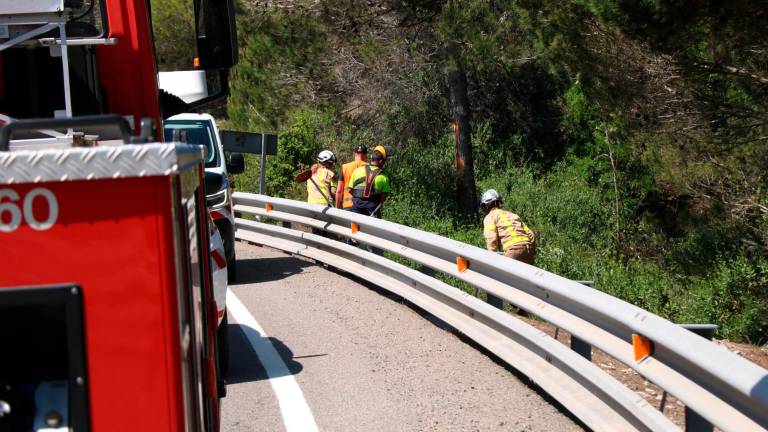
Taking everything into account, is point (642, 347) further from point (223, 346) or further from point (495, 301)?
point (223, 346)

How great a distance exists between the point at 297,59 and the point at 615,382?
2067cm

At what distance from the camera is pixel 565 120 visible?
27.8m

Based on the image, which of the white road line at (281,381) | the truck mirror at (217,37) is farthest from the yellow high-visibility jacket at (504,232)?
the truck mirror at (217,37)

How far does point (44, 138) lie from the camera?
4.15 m

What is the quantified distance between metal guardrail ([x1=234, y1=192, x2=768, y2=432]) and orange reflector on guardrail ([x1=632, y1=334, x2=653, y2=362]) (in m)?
0.03

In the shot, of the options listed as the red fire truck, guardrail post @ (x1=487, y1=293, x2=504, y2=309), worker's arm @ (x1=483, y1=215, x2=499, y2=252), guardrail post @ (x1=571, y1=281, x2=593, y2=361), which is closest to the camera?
the red fire truck

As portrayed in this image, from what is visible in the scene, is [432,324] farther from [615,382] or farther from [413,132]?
[413,132]

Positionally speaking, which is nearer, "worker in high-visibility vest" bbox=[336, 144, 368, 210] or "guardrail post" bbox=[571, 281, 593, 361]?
"guardrail post" bbox=[571, 281, 593, 361]

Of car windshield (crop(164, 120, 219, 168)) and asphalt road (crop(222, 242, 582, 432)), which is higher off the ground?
car windshield (crop(164, 120, 219, 168))

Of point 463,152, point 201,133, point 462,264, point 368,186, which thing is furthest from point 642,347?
point 463,152

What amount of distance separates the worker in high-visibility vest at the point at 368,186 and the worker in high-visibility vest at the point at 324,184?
88cm

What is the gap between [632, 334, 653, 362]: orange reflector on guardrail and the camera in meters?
5.43

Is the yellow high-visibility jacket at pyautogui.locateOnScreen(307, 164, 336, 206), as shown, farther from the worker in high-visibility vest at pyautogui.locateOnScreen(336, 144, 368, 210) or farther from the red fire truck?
the red fire truck

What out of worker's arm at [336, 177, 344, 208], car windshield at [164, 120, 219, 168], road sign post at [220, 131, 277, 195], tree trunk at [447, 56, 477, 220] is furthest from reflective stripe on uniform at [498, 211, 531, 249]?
tree trunk at [447, 56, 477, 220]
